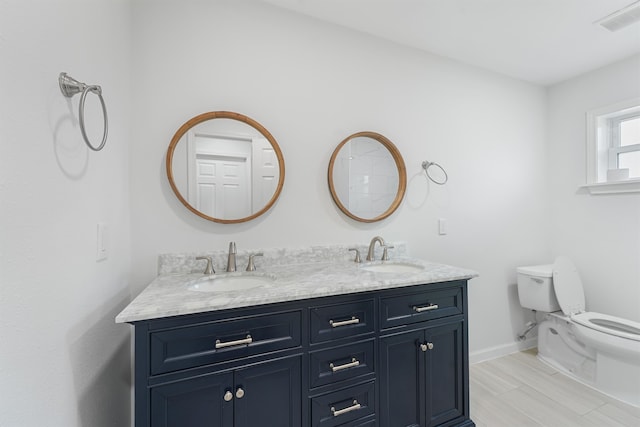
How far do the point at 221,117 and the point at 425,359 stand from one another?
1.70 m

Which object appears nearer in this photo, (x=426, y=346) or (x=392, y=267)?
(x=426, y=346)

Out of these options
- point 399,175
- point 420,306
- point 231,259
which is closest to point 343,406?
point 420,306

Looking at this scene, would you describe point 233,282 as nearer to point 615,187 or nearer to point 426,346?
point 426,346

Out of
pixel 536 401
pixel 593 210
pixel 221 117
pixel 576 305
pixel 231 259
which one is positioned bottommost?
pixel 536 401

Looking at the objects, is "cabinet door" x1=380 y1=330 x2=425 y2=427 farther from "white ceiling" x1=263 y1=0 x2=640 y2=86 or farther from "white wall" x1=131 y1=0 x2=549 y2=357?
"white ceiling" x1=263 y1=0 x2=640 y2=86

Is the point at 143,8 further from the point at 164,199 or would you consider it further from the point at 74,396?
the point at 74,396

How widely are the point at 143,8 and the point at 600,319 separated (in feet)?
12.0

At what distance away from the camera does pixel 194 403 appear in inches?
38.6

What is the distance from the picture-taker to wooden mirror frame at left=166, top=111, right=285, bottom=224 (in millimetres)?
1470

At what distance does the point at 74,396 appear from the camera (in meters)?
0.88

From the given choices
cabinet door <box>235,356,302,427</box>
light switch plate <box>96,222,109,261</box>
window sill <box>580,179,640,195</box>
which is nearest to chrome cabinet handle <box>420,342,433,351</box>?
cabinet door <box>235,356,302,427</box>

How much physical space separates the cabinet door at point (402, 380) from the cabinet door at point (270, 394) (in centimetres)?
43

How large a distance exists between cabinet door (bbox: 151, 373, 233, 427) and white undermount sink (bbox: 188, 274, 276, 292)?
0.45 meters

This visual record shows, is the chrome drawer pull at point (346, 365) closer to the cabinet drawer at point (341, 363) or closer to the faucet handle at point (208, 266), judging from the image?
the cabinet drawer at point (341, 363)
